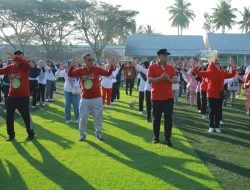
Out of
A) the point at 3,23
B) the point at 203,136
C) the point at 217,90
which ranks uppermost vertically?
the point at 3,23

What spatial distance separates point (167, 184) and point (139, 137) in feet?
13.1

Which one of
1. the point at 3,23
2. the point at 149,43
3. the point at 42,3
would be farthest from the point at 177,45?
the point at 3,23

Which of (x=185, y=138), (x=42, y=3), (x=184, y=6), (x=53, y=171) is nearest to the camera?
(x=53, y=171)

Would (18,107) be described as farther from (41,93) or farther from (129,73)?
(129,73)

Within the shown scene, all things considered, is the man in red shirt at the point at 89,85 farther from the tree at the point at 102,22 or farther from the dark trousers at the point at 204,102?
the tree at the point at 102,22

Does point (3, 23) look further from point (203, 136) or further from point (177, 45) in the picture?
point (203, 136)

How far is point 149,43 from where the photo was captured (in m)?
58.9

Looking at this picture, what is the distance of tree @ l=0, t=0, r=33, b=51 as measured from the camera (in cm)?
5547

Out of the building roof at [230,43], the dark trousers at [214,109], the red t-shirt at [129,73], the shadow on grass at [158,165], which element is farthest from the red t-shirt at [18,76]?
the building roof at [230,43]

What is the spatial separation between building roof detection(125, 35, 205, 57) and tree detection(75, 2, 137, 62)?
3517 millimetres

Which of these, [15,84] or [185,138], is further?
[185,138]

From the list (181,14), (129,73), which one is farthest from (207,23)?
(129,73)

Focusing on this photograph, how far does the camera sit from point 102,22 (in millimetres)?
61281

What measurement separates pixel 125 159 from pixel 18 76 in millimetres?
3216
